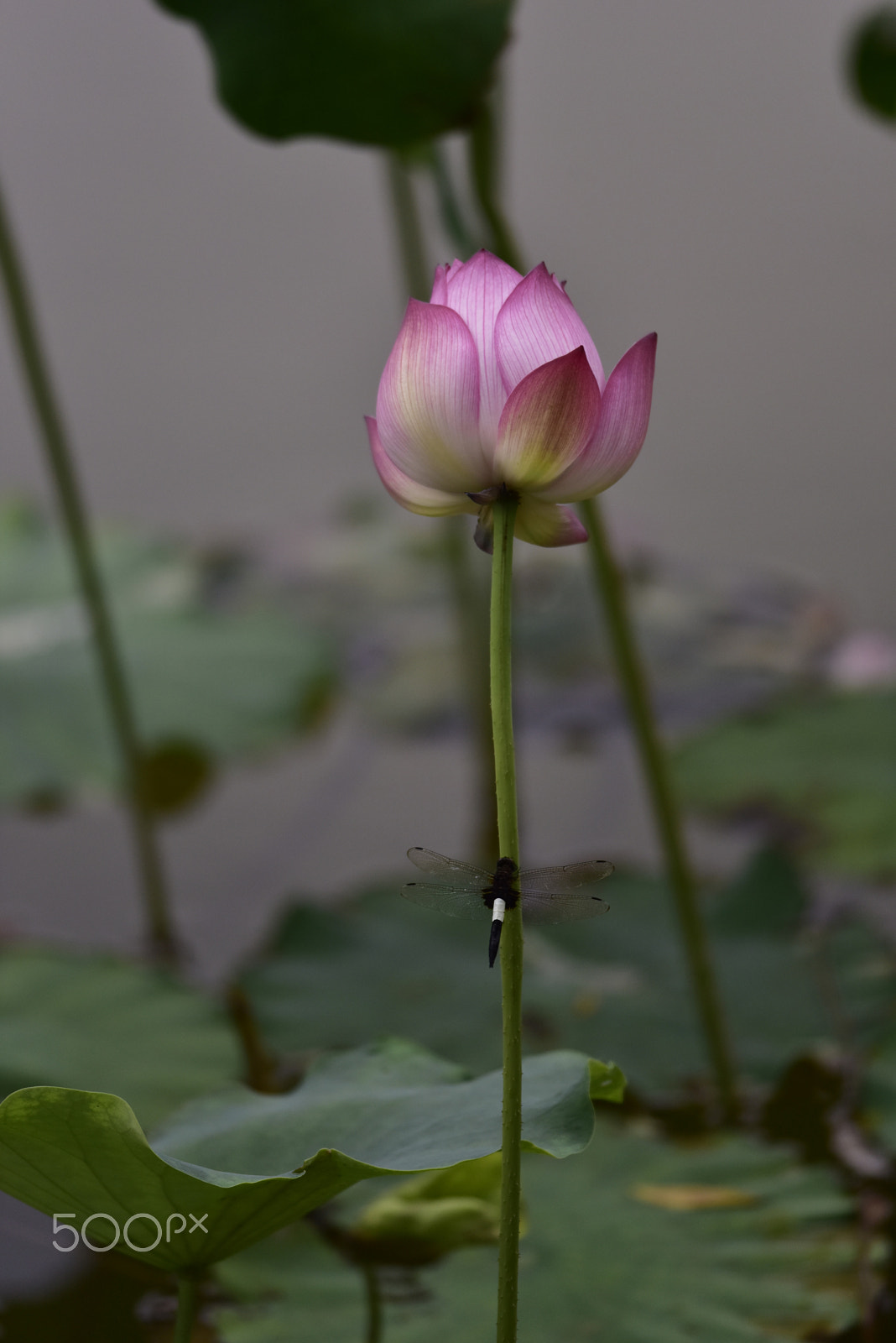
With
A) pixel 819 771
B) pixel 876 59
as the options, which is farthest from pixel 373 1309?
pixel 876 59

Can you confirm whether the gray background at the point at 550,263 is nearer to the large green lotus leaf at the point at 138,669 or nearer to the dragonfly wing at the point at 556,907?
the large green lotus leaf at the point at 138,669

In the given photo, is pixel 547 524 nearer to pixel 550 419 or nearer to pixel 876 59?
pixel 550 419

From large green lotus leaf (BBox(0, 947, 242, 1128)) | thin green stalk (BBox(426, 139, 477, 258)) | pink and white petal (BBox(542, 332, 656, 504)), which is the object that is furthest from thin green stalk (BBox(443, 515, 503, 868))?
pink and white petal (BBox(542, 332, 656, 504))

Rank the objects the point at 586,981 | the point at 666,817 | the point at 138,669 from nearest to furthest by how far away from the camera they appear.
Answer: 1. the point at 666,817
2. the point at 586,981
3. the point at 138,669

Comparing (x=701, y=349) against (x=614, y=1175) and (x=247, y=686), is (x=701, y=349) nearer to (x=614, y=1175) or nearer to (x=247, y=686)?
(x=247, y=686)

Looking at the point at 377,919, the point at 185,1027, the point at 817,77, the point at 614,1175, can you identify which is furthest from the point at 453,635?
the point at 817,77

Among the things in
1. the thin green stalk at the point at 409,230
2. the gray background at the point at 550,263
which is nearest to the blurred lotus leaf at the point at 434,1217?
the thin green stalk at the point at 409,230
